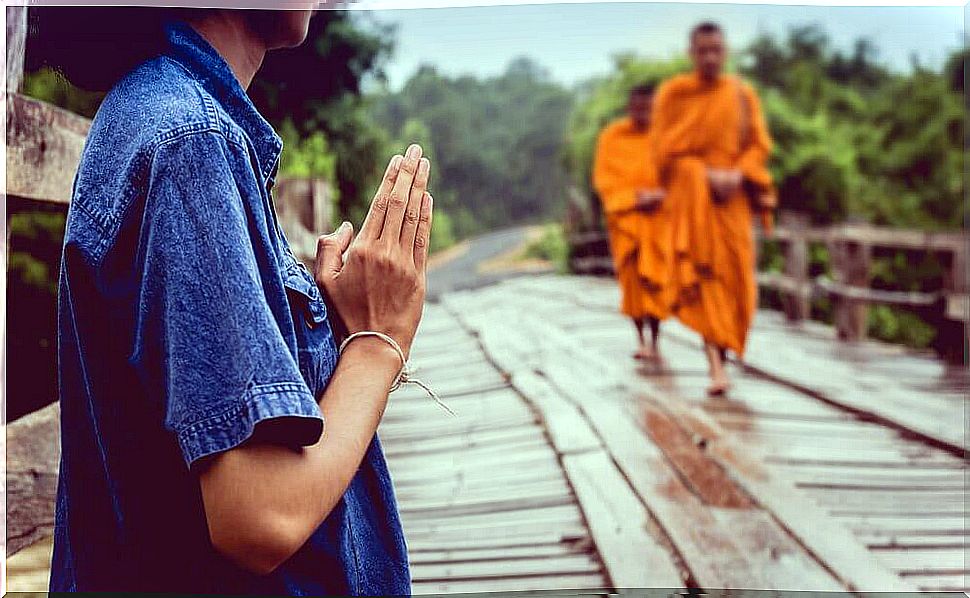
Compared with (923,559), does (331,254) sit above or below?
above

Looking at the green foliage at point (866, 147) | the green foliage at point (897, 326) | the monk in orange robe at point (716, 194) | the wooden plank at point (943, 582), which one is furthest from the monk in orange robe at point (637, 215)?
the green foliage at point (897, 326)

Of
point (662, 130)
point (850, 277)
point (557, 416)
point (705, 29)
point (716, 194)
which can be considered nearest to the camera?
point (557, 416)

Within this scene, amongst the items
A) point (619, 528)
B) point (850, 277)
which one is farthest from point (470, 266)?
point (850, 277)

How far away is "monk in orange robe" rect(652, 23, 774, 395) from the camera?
10.5 feet

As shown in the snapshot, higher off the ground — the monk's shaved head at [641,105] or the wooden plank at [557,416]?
the monk's shaved head at [641,105]

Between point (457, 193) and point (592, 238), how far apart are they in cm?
188

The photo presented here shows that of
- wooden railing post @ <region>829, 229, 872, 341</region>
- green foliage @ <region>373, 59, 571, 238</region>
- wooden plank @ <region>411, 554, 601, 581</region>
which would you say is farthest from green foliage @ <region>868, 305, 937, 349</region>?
wooden plank @ <region>411, 554, 601, 581</region>

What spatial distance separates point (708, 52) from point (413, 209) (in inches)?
112

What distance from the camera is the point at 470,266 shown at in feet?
5.69

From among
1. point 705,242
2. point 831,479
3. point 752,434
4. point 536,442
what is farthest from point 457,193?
point 705,242

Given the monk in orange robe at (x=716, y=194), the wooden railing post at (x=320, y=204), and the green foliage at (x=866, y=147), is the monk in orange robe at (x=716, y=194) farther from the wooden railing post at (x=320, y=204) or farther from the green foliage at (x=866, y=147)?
the green foliage at (x=866, y=147)

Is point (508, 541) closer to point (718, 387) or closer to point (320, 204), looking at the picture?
point (320, 204)

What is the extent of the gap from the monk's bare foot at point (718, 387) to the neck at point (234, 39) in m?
2.55

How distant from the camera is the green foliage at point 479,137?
1.45 m
